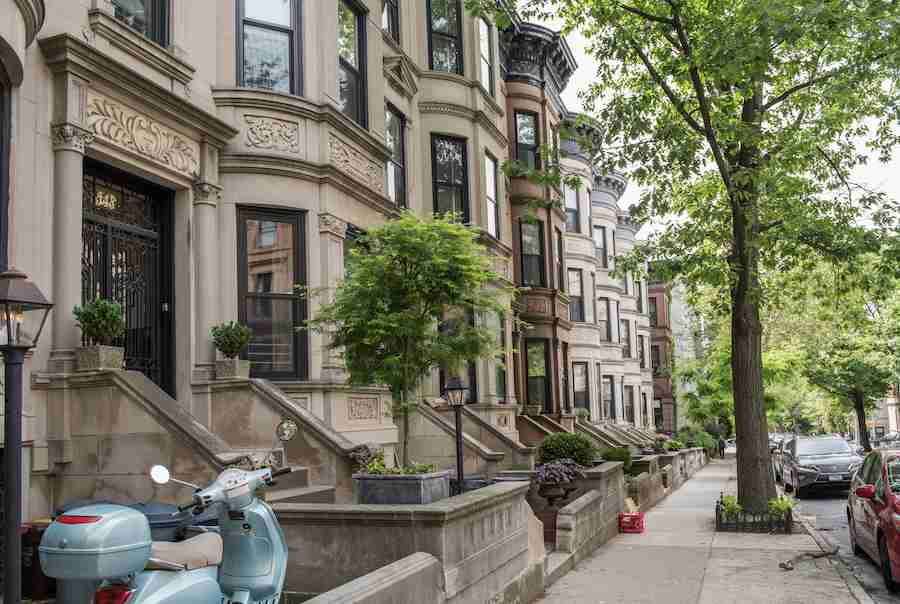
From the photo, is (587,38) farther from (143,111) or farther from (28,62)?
(28,62)

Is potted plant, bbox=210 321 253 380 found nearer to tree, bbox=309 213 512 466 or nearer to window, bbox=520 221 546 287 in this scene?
tree, bbox=309 213 512 466

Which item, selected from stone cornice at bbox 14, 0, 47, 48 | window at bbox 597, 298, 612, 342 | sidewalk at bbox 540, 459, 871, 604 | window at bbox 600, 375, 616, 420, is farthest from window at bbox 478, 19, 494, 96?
window at bbox 597, 298, 612, 342

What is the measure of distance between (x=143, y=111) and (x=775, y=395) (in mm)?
38365

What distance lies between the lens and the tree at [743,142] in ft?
49.2

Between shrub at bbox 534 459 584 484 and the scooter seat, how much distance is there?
9850 mm

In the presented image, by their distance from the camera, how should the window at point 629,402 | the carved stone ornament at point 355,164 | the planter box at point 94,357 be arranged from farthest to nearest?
the window at point 629,402
the carved stone ornament at point 355,164
the planter box at point 94,357

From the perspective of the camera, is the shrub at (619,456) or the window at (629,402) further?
the window at (629,402)

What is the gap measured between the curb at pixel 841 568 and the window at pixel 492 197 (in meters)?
9.79

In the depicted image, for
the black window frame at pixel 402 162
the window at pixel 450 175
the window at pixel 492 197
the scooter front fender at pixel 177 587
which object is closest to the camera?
the scooter front fender at pixel 177 587

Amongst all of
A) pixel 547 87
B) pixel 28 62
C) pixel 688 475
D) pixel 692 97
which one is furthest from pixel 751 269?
pixel 688 475

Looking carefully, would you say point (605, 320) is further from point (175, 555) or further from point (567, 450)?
point (175, 555)

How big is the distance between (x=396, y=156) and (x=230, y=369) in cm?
790

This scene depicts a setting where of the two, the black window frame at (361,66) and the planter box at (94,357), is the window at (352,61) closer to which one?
the black window frame at (361,66)

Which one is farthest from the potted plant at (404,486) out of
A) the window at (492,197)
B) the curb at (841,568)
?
the window at (492,197)
